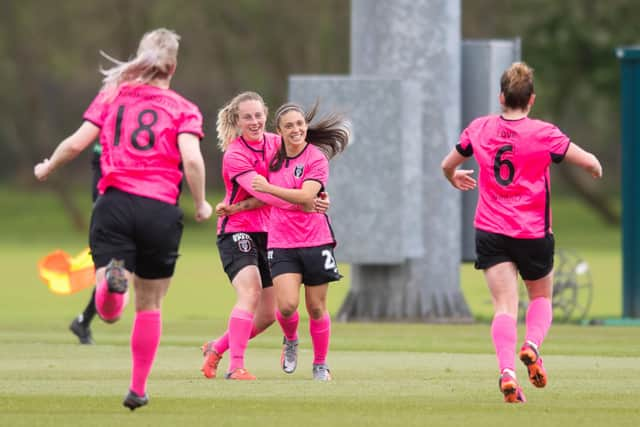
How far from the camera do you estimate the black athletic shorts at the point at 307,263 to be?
1121 centimetres

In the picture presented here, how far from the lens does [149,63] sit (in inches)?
356

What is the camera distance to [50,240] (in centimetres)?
4478

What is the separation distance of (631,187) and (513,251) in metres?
8.91

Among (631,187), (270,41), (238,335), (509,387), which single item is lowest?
(270,41)

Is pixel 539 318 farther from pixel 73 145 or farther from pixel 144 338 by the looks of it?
pixel 73 145

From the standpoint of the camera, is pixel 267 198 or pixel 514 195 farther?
pixel 267 198

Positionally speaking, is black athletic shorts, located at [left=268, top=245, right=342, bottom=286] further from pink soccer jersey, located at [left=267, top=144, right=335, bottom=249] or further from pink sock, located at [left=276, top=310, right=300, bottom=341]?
pink sock, located at [left=276, top=310, right=300, bottom=341]

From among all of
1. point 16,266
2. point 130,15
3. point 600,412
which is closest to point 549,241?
point 600,412

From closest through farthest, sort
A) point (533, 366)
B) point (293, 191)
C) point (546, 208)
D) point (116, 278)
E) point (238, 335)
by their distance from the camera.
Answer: point (116, 278) < point (533, 366) < point (546, 208) < point (293, 191) < point (238, 335)

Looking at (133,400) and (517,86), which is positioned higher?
(517,86)

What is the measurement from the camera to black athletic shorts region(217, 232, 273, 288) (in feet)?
38.3

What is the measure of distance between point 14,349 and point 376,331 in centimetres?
423

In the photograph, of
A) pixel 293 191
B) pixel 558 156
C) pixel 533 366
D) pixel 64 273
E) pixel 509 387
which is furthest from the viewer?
pixel 64 273

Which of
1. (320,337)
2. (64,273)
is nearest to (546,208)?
(320,337)
